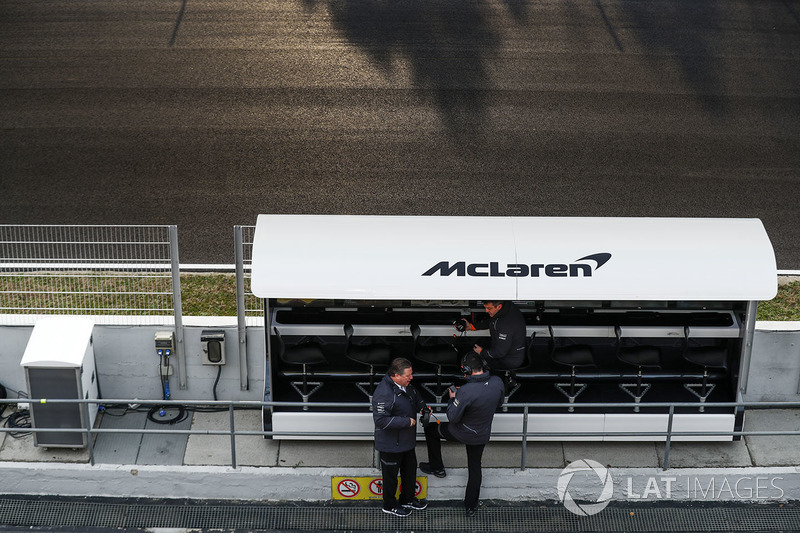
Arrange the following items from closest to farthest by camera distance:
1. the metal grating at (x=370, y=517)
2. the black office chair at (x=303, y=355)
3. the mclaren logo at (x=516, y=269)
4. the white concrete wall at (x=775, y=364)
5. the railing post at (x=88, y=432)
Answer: the metal grating at (x=370, y=517)
the mclaren logo at (x=516, y=269)
the railing post at (x=88, y=432)
the black office chair at (x=303, y=355)
the white concrete wall at (x=775, y=364)

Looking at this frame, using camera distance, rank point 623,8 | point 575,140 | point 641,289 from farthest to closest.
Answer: point 623,8 → point 575,140 → point 641,289

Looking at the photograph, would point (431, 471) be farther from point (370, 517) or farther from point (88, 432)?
point (88, 432)

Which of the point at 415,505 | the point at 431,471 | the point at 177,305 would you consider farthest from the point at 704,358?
the point at 177,305

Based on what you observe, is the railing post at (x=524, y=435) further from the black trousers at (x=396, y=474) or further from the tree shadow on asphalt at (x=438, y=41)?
the tree shadow on asphalt at (x=438, y=41)

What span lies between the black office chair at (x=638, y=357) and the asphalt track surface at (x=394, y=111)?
13.4ft

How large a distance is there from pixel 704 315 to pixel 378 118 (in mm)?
7332

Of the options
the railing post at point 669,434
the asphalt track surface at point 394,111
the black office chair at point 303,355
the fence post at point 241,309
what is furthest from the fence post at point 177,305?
the railing post at point 669,434

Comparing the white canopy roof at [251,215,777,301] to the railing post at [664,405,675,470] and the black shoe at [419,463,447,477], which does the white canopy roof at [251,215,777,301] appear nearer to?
the railing post at [664,405,675,470]

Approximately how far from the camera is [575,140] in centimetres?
1605

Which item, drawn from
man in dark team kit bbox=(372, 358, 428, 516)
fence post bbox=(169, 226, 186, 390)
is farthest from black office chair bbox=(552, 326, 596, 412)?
fence post bbox=(169, 226, 186, 390)

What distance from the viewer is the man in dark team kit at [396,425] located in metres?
9.18

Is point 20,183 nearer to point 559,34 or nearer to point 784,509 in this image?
point 559,34

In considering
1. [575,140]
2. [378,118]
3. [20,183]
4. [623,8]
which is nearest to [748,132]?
[575,140]

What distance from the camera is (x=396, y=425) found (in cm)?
912
